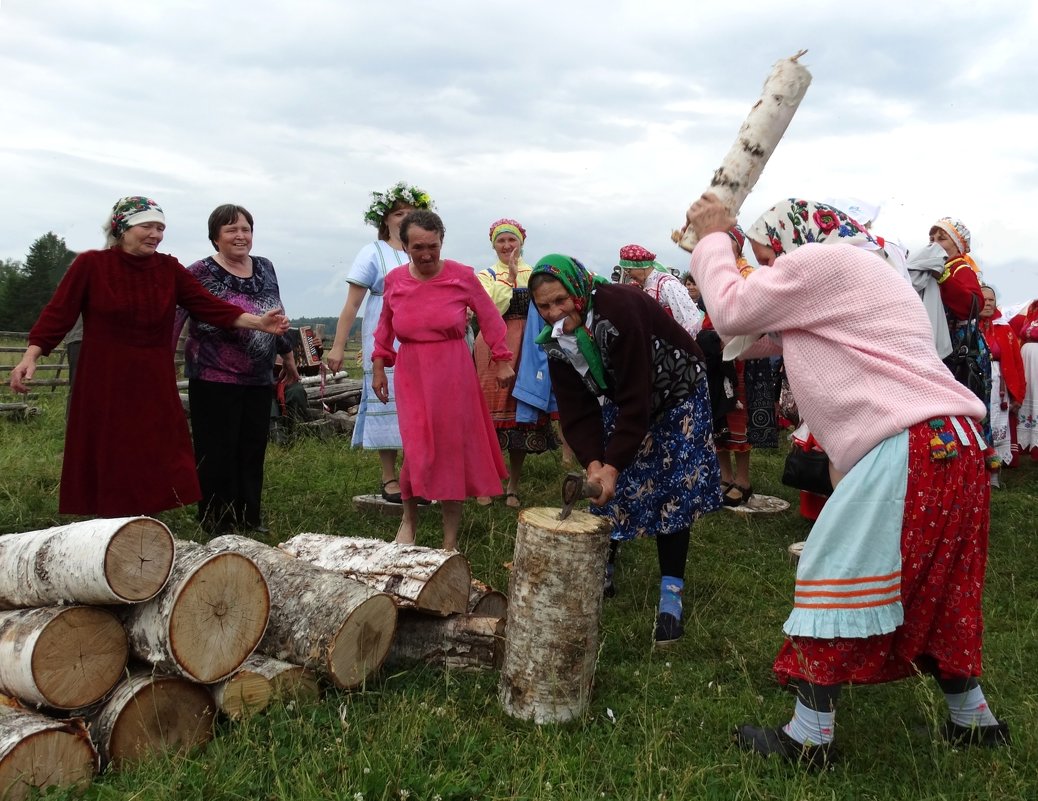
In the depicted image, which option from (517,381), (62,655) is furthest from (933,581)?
(517,381)

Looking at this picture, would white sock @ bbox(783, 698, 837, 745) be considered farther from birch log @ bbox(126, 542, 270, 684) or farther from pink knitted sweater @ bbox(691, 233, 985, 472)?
birch log @ bbox(126, 542, 270, 684)

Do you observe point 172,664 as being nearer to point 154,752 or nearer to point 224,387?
point 154,752

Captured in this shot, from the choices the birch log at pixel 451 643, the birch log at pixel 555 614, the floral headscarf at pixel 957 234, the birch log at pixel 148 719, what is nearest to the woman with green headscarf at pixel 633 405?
the birch log at pixel 555 614

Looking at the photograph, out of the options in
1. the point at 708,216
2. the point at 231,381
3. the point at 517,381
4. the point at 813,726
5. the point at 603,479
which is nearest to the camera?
the point at 813,726

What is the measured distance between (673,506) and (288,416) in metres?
6.49

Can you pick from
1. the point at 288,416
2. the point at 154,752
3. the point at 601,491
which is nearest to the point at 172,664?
the point at 154,752

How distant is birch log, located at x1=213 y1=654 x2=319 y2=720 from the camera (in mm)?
3209

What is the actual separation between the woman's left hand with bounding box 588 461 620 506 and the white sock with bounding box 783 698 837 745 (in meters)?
1.09

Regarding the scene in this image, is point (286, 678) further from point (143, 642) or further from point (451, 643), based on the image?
point (451, 643)

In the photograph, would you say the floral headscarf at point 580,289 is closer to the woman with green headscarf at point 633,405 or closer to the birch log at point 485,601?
the woman with green headscarf at point 633,405

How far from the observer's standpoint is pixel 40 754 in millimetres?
2715

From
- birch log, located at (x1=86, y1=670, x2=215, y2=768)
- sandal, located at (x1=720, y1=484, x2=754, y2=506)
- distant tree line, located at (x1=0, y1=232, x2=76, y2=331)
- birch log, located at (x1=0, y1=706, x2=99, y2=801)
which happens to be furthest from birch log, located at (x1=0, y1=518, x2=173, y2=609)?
distant tree line, located at (x1=0, y1=232, x2=76, y2=331)

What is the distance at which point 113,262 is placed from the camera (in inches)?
189

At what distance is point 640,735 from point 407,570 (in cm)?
124
